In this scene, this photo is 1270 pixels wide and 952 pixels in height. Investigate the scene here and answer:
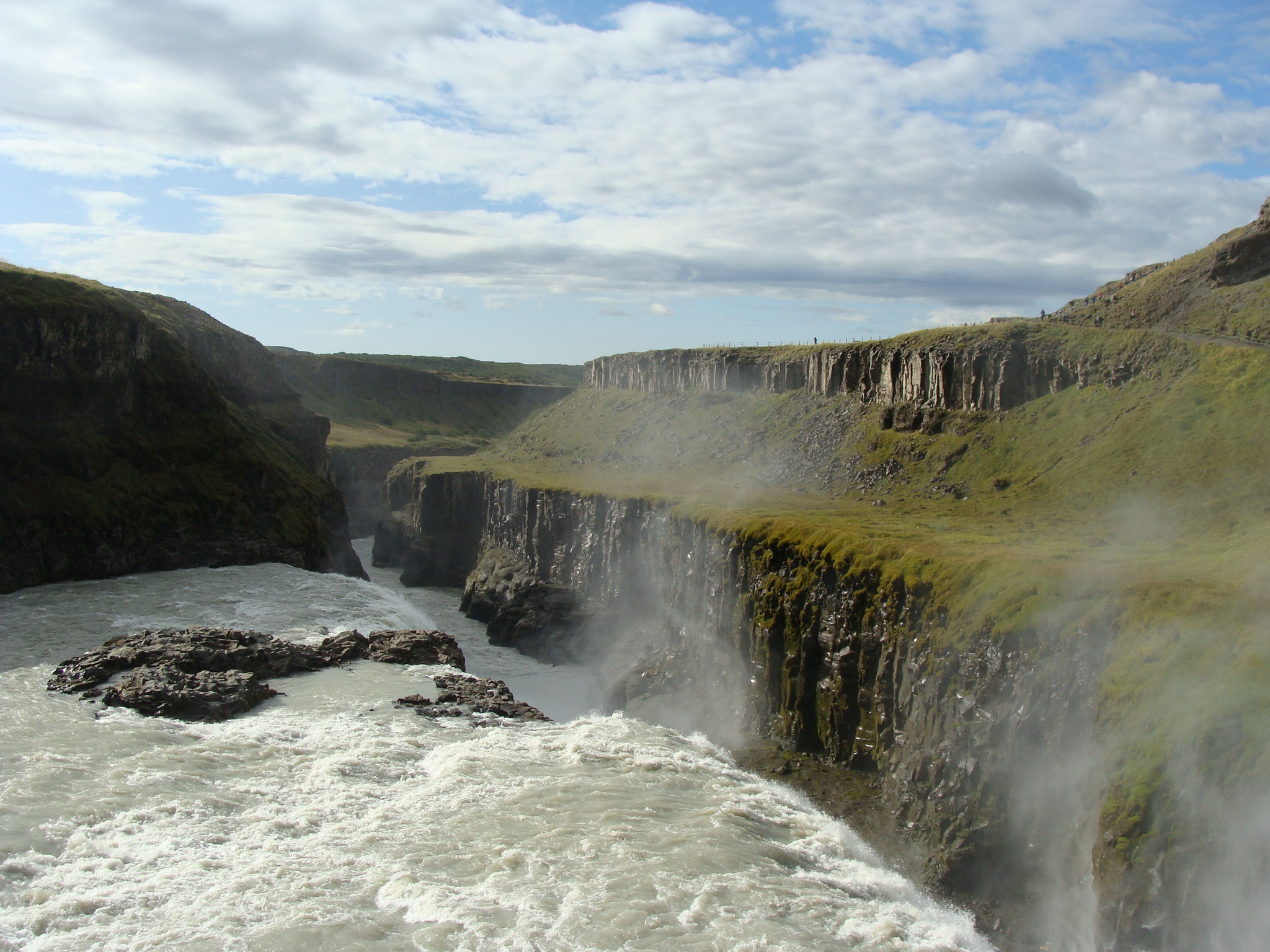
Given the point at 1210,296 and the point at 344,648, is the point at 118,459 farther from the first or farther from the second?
the point at 1210,296

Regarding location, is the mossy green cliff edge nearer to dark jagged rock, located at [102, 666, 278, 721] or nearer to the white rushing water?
the white rushing water

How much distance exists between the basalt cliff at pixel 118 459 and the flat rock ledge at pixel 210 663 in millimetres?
19864

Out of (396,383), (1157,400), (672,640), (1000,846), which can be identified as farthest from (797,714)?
(396,383)

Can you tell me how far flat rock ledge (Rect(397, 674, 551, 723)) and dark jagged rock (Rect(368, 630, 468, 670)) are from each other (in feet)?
18.2

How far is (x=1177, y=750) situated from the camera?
23.7m

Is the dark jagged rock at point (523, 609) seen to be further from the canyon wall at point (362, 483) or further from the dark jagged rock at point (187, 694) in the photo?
the canyon wall at point (362, 483)

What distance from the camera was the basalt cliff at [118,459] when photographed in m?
64.8

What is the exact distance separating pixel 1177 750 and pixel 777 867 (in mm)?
12155

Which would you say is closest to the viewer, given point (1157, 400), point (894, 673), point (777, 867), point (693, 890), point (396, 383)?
point (693, 890)

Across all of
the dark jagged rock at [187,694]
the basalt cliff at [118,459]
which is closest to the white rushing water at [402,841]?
the dark jagged rock at [187,694]

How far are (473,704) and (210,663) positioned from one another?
13855mm

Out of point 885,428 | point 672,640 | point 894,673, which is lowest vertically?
point 672,640

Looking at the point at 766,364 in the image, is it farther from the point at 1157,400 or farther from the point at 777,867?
the point at 777,867

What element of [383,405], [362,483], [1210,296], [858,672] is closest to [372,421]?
[383,405]
